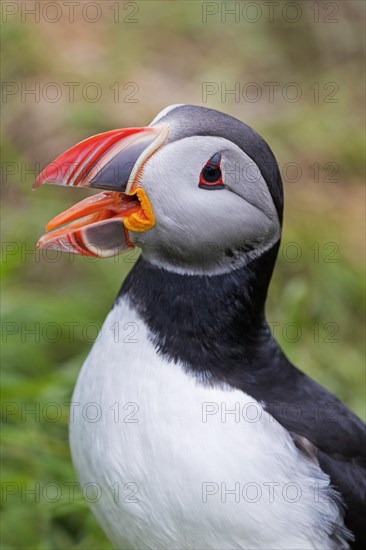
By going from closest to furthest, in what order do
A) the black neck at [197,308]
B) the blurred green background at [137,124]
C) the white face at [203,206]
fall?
the white face at [203,206] < the black neck at [197,308] < the blurred green background at [137,124]

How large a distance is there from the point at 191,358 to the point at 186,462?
11.8 inches

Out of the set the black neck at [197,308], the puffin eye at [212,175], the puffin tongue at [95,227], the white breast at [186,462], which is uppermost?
the puffin eye at [212,175]

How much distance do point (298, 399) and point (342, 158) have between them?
127 inches

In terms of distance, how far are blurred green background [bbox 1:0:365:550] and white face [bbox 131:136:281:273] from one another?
1227 millimetres

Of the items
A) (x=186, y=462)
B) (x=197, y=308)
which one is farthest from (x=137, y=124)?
(x=186, y=462)

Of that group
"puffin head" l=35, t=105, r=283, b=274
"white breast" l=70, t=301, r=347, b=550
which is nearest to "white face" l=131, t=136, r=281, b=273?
"puffin head" l=35, t=105, r=283, b=274

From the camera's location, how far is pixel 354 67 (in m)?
6.95

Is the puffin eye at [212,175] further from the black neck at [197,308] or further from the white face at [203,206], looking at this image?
the black neck at [197,308]

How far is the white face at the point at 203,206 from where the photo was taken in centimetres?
283

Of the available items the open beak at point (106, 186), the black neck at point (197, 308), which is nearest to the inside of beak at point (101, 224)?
the open beak at point (106, 186)

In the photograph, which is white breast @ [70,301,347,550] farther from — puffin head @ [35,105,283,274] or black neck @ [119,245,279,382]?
puffin head @ [35,105,283,274]

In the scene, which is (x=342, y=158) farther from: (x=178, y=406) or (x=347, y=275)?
(x=178, y=406)

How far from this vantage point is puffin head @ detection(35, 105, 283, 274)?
2834mm

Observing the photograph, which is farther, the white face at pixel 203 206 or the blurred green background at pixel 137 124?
the blurred green background at pixel 137 124
